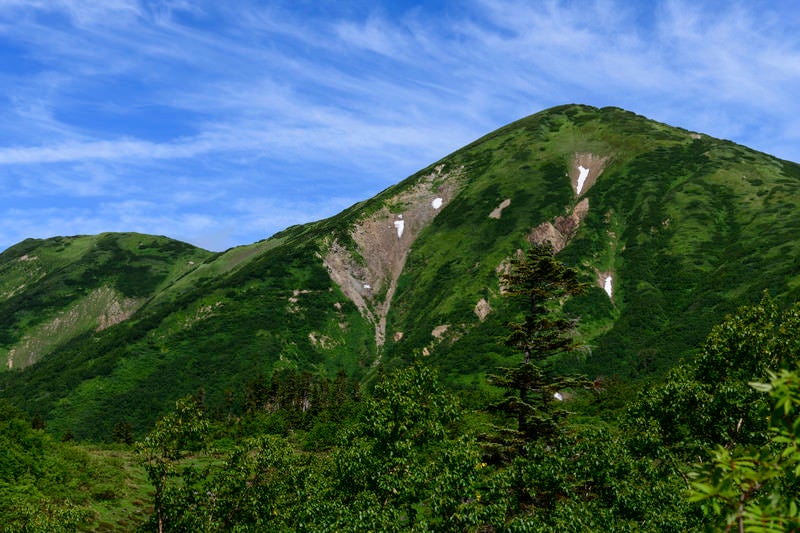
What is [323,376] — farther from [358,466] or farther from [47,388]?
[358,466]

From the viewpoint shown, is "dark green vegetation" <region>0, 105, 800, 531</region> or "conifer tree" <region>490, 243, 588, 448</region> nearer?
"dark green vegetation" <region>0, 105, 800, 531</region>

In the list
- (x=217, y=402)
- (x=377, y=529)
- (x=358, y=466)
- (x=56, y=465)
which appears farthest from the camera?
(x=217, y=402)

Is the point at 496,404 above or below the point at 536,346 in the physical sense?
below

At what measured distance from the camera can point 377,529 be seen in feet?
70.0

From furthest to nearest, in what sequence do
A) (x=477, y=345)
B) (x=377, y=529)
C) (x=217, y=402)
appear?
(x=477, y=345) → (x=217, y=402) → (x=377, y=529)

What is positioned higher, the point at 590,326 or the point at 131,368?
the point at 590,326

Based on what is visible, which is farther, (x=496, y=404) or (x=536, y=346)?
(x=536, y=346)

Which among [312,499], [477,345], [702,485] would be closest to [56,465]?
[312,499]

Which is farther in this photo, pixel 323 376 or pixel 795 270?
pixel 323 376

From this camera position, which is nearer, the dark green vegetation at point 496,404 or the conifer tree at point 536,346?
the dark green vegetation at point 496,404

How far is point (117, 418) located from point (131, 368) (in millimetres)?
29398

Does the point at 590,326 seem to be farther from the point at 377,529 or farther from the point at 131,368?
the point at 377,529

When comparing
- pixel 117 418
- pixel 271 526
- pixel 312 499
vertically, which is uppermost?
pixel 312 499

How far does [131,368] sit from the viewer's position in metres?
185
